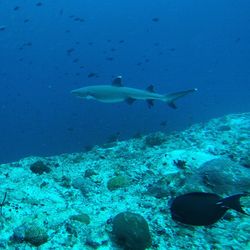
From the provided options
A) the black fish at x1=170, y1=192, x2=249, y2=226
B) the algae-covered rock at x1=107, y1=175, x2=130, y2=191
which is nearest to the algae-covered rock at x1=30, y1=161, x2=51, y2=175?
the algae-covered rock at x1=107, y1=175, x2=130, y2=191

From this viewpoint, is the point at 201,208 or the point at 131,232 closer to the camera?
the point at 201,208

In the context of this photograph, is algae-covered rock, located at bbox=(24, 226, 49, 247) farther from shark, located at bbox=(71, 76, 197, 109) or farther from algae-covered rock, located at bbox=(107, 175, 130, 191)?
shark, located at bbox=(71, 76, 197, 109)

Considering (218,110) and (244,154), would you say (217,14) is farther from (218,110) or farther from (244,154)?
(244,154)

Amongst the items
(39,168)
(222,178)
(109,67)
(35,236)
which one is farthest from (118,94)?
(109,67)

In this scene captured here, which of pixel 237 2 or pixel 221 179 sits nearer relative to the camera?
pixel 221 179

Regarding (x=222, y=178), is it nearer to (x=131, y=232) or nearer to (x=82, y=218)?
(x=131, y=232)

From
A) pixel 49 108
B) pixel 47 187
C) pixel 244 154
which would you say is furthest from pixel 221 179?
pixel 49 108

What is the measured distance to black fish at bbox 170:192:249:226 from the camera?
5.25 metres

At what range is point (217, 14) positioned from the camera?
117375 mm

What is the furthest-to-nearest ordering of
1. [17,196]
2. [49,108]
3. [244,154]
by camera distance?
[49,108]
[244,154]
[17,196]

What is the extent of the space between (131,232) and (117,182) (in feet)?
9.19

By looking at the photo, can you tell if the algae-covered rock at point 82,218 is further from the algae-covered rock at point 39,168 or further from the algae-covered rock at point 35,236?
the algae-covered rock at point 39,168

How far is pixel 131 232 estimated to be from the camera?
18.7ft

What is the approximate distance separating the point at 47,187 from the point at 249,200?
4.25 meters
